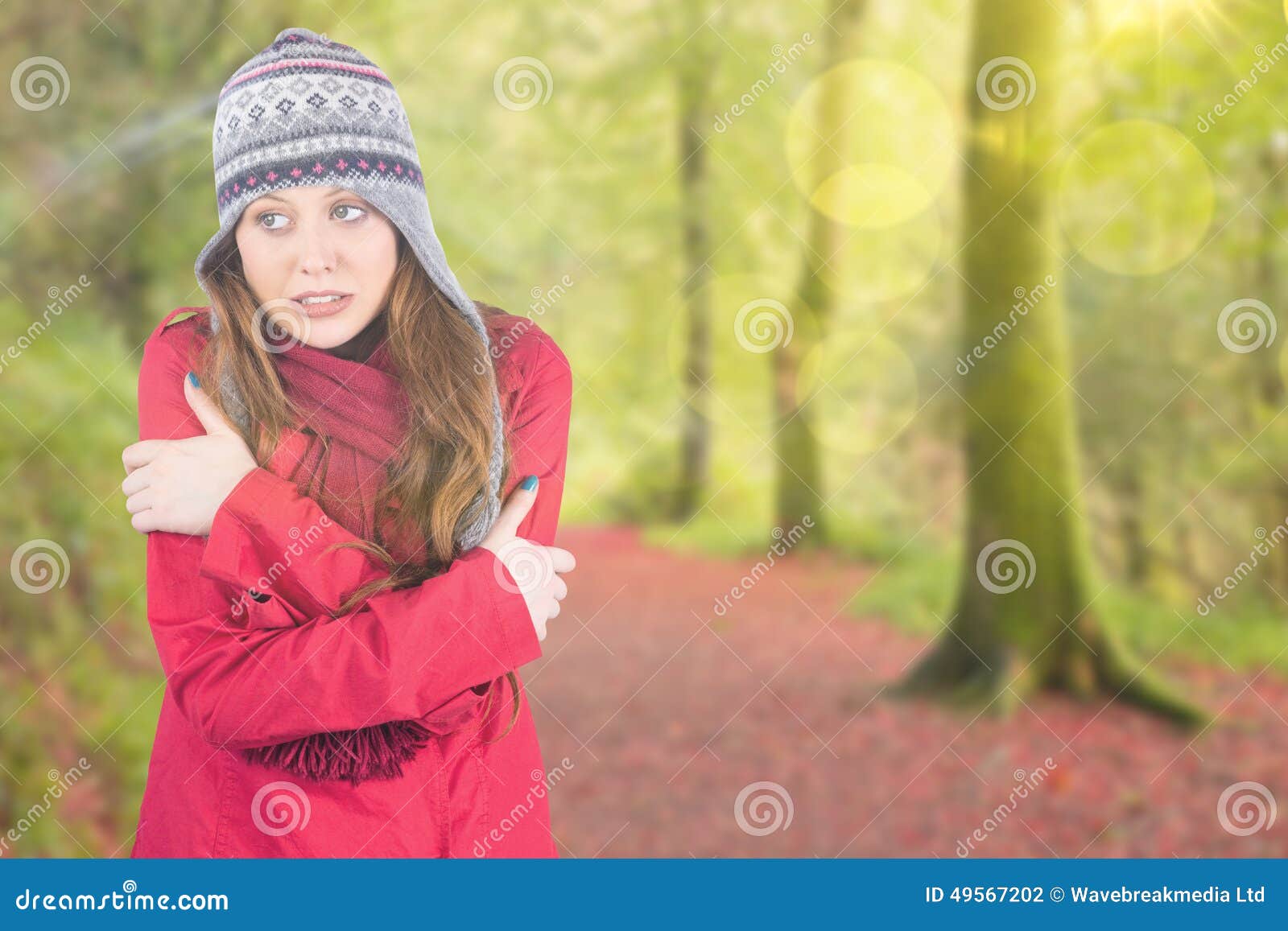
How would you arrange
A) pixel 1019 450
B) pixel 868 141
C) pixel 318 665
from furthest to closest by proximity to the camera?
pixel 868 141, pixel 1019 450, pixel 318 665

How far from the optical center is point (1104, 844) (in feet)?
15.2

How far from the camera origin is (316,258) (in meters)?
1.76

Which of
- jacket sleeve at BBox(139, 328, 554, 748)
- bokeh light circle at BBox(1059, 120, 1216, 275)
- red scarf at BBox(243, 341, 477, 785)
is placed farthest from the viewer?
bokeh light circle at BBox(1059, 120, 1216, 275)

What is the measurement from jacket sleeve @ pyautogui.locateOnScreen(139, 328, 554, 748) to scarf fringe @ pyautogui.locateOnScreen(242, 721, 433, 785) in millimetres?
47

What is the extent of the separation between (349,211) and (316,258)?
4.4 inches

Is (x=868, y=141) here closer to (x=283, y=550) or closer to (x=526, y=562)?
(x=526, y=562)

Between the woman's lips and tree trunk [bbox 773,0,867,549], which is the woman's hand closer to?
the woman's lips

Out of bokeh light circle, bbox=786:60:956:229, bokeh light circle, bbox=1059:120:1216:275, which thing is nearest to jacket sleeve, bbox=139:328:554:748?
bokeh light circle, bbox=1059:120:1216:275

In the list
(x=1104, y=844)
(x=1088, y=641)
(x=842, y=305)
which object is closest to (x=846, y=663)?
(x=1088, y=641)

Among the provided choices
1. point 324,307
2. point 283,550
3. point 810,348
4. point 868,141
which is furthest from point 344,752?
point 868,141

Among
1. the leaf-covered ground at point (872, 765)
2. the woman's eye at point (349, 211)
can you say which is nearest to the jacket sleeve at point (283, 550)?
the woman's eye at point (349, 211)

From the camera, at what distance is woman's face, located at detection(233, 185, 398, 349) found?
69.7 inches
